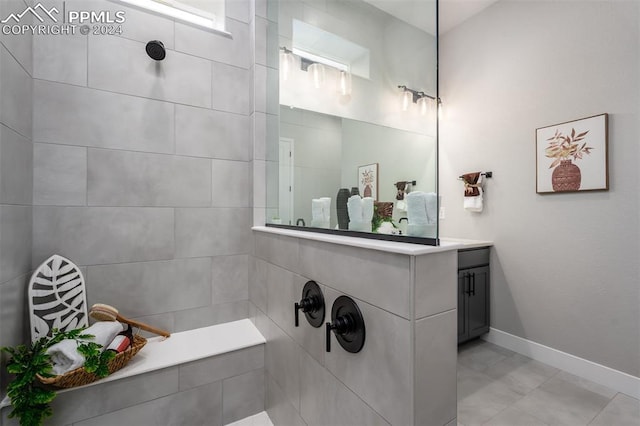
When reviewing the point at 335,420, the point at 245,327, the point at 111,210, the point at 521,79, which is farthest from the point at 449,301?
the point at 521,79


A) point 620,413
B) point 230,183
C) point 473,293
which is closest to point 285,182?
point 230,183

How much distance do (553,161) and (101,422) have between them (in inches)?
132

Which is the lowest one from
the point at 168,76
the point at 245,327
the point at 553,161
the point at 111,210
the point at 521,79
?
the point at 245,327

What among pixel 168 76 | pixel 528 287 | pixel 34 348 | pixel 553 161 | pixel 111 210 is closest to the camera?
pixel 34 348

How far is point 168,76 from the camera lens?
179cm

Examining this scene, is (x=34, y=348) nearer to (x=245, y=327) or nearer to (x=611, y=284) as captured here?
(x=245, y=327)

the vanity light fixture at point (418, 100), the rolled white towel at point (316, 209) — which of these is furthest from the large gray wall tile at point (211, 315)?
the vanity light fixture at point (418, 100)

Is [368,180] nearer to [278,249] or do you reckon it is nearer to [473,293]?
[278,249]

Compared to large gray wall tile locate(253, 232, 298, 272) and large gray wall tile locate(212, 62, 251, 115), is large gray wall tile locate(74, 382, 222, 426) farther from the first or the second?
large gray wall tile locate(212, 62, 251, 115)

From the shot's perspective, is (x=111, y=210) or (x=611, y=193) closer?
(x=111, y=210)

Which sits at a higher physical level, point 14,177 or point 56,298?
point 14,177

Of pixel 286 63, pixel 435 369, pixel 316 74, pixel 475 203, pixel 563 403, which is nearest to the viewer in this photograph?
pixel 435 369

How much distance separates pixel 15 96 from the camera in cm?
128

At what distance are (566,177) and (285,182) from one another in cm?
214
